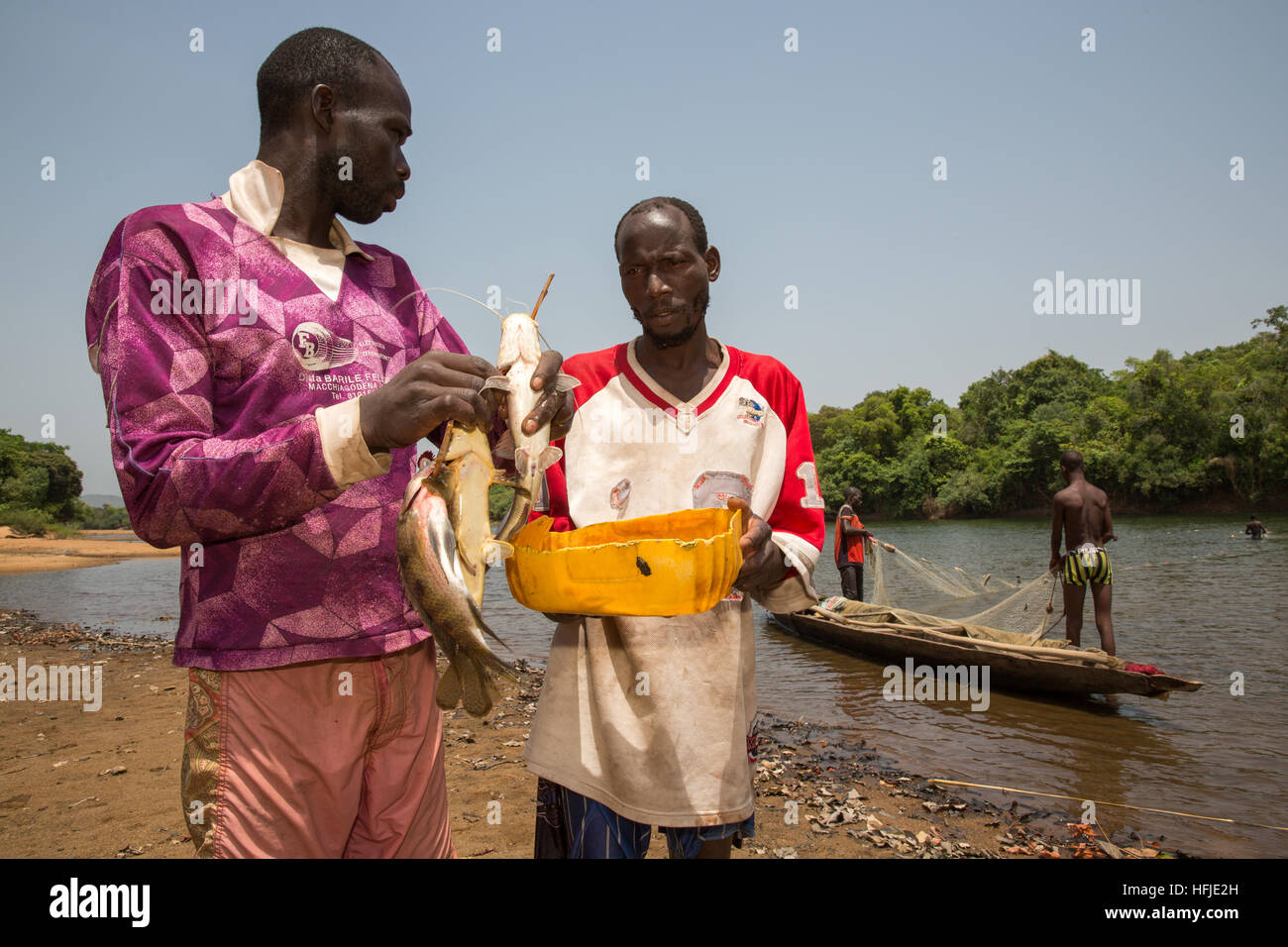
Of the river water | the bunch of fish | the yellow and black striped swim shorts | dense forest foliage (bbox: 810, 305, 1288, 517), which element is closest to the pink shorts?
the bunch of fish

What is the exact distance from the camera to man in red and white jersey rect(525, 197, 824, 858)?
2082 mm

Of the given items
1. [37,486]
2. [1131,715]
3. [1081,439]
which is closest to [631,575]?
[1131,715]

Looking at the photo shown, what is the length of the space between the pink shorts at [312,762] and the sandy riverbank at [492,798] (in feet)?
9.59

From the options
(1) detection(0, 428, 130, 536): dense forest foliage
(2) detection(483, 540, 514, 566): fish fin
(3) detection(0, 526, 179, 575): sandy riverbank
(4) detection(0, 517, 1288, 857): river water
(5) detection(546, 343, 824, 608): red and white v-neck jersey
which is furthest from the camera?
(1) detection(0, 428, 130, 536): dense forest foliage

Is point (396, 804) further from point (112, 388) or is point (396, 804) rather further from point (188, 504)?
point (112, 388)

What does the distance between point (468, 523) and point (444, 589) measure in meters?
0.18

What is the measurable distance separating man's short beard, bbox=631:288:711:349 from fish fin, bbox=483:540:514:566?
926 millimetres

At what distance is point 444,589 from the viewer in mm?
1489

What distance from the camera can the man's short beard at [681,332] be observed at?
7.61 ft

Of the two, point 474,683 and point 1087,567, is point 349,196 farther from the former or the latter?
point 1087,567

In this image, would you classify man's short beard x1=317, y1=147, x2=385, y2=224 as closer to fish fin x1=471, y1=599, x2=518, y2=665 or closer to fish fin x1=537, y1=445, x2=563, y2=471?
fish fin x1=537, y1=445, x2=563, y2=471

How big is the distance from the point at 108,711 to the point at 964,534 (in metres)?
38.2

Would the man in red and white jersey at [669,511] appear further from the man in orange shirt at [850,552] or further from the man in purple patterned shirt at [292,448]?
the man in orange shirt at [850,552]
